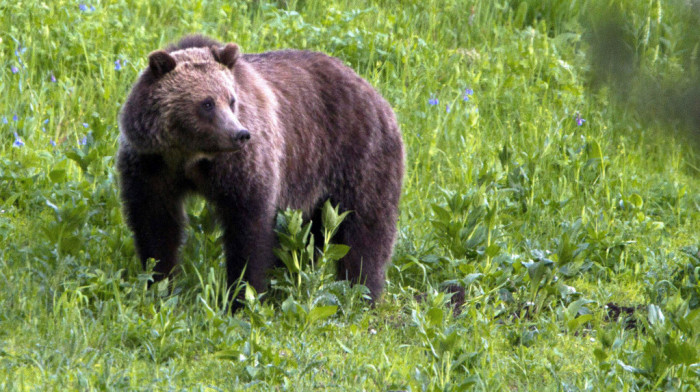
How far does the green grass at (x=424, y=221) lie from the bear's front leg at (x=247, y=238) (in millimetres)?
222

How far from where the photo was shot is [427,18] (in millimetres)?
8648

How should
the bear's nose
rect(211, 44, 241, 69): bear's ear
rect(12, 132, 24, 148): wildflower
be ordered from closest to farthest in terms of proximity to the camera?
the bear's nose, rect(211, 44, 241, 69): bear's ear, rect(12, 132, 24, 148): wildflower

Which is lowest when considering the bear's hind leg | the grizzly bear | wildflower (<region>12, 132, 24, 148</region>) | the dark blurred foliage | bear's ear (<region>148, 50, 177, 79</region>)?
the bear's hind leg

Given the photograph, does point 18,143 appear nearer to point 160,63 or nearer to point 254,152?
point 160,63

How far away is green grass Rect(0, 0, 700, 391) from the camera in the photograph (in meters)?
3.53

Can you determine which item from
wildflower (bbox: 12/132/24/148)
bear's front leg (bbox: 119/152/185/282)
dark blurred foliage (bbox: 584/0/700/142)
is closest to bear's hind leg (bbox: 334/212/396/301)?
bear's front leg (bbox: 119/152/185/282)

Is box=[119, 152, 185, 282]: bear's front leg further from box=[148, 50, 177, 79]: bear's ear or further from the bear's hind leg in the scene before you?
the bear's hind leg

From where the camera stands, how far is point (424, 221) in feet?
19.5

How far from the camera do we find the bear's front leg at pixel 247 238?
14.8 ft

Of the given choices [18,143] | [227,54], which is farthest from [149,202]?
[18,143]

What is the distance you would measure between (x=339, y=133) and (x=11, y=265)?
1926mm

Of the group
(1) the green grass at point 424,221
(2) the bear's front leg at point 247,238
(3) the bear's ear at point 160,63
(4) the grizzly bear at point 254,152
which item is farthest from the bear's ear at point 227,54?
(1) the green grass at point 424,221

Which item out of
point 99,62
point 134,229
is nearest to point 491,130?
point 99,62

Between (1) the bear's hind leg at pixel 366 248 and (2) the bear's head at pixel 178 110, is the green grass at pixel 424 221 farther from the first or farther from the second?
(2) the bear's head at pixel 178 110
